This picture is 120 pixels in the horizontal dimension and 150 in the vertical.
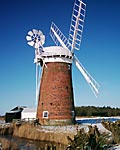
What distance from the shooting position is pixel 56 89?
23531 mm

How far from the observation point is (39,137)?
61.7 feet

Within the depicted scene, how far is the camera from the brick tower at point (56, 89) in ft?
77.3

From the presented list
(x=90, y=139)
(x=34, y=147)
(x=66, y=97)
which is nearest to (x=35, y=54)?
(x=66, y=97)

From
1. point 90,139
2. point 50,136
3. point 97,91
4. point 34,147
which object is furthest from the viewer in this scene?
point 97,91

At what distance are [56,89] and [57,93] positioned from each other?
35cm

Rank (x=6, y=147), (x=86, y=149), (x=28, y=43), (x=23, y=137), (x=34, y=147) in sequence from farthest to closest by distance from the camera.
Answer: (x=28, y=43)
(x=23, y=137)
(x=34, y=147)
(x=6, y=147)
(x=86, y=149)

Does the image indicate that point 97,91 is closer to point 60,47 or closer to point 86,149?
point 60,47

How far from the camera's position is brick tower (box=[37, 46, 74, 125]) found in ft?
77.3

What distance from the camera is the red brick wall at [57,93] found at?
23.5 metres

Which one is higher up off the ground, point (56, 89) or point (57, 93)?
point (56, 89)

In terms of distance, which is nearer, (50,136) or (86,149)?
(86,149)

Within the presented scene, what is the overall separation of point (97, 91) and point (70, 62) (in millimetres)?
3534

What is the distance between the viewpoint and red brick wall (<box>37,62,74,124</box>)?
77.2 ft

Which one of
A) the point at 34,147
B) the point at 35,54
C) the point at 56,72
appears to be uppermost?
the point at 35,54
